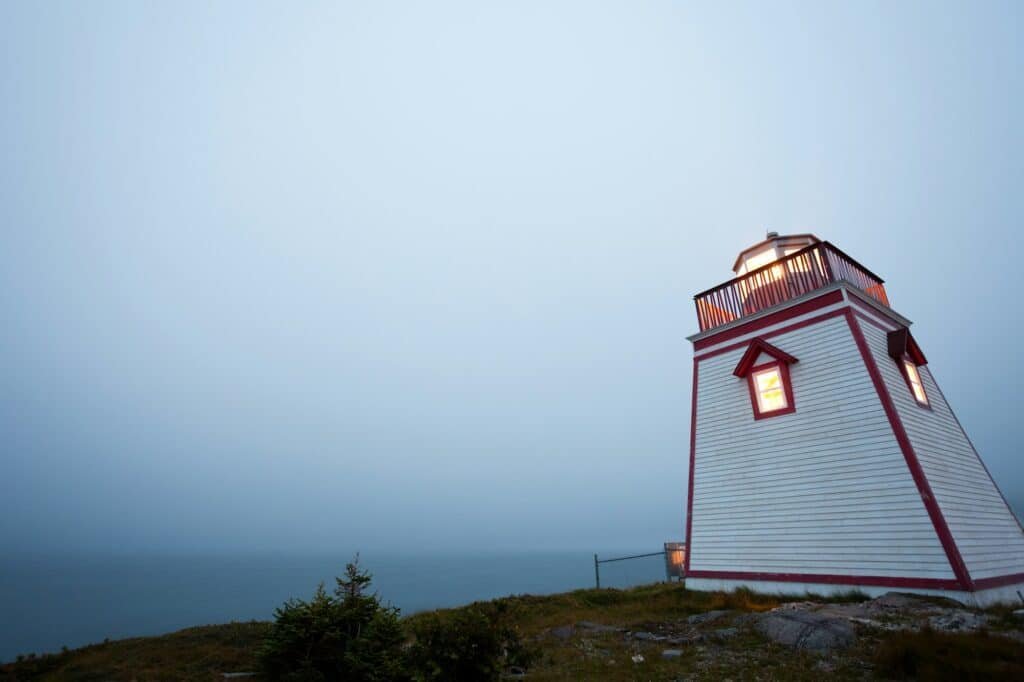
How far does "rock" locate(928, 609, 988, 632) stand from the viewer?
746 cm

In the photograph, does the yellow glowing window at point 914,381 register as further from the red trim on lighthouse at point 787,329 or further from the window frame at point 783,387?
the window frame at point 783,387

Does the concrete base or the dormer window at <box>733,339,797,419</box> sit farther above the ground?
the dormer window at <box>733,339,797,419</box>

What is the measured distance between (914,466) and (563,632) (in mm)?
8987

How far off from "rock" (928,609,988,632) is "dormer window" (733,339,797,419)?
5.93 metres

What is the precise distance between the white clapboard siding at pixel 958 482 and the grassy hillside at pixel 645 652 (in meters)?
3.00

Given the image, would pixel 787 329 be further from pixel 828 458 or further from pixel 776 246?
pixel 776 246

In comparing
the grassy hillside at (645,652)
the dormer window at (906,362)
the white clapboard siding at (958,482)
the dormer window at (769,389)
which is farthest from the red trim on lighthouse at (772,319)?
the grassy hillside at (645,652)

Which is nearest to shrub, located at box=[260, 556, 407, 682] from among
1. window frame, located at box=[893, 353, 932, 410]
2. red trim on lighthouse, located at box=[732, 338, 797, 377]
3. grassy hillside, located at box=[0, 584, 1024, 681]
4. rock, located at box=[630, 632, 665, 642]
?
grassy hillside, located at box=[0, 584, 1024, 681]

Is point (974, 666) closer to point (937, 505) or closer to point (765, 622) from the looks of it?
point (765, 622)

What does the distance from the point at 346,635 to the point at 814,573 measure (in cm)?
1147

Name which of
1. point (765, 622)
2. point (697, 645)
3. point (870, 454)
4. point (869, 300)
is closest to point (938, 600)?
point (870, 454)

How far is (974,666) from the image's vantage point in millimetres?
5531

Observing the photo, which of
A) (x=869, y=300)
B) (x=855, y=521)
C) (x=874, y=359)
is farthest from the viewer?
(x=869, y=300)

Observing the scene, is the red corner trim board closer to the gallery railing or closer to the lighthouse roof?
the gallery railing
